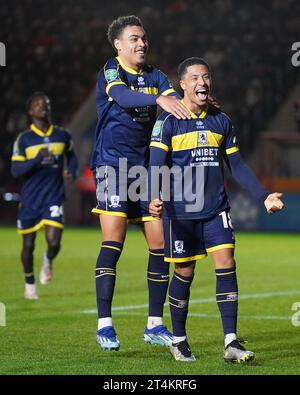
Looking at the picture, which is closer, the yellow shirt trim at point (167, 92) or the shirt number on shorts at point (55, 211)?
the yellow shirt trim at point (167, 92)

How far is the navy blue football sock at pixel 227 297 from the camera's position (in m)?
6.85

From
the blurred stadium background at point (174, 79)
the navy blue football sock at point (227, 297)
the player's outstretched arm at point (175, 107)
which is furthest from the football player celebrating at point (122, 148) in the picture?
the blurred stadium background at point (174, 79)

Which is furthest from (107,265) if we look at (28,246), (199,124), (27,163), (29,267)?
(27,163)

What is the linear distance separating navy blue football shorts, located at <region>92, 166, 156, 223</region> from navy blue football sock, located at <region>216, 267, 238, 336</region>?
115 centimetres

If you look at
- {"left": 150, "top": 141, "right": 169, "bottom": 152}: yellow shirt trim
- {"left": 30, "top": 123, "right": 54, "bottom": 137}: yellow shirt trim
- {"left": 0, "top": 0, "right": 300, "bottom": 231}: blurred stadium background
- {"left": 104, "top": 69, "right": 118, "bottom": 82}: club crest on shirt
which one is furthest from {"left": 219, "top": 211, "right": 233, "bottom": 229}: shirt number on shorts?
{"left": 0, "top": 0, "right": 300, "bottom": 231}: blurred stadium background

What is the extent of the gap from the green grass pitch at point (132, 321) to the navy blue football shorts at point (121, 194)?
100 centimetres

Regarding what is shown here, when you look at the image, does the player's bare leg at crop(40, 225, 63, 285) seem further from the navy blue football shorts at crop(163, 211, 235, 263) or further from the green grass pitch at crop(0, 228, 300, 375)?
the navy blue football shorts at crop(163, 211, 235, 263)

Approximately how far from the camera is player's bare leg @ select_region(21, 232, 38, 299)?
11398 millimetres

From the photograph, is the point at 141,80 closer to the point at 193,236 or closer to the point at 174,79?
the point at 193,236

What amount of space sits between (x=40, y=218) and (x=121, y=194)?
14.5 ft

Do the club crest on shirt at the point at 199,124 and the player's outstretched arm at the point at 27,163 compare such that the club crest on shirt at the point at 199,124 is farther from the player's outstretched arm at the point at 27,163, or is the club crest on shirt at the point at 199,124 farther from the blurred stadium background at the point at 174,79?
the blurred stadium background at the point at 174,79
